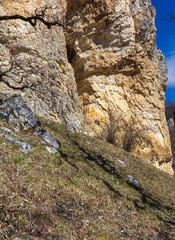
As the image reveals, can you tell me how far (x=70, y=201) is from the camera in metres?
3.83

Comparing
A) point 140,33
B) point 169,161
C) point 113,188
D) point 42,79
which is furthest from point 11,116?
point 169,161

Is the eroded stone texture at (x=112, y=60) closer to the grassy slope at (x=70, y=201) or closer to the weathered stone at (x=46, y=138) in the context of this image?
the weathered stone at (x=46, y=138)

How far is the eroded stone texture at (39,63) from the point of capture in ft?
35.3

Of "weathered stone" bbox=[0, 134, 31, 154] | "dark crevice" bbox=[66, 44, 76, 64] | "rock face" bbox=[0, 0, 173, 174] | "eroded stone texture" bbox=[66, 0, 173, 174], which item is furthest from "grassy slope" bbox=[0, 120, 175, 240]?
"dark crevice" bbox=[66, 44, 76, 64]

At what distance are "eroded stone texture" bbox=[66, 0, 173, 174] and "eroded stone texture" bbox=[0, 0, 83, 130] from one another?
2.16 m

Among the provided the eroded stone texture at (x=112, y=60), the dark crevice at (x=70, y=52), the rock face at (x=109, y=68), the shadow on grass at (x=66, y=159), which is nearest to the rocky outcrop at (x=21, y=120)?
the shadow on grass at (x=66, y=159)

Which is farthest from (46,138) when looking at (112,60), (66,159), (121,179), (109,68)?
(112,60)

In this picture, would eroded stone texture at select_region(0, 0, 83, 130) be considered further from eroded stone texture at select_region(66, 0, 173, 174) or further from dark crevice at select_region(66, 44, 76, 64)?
dark crevice at select_region(66, 44, 76, 64)

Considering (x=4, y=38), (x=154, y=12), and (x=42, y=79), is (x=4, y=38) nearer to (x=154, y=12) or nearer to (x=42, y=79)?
(x=42, y=79)

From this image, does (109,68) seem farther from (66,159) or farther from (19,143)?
(19,143)

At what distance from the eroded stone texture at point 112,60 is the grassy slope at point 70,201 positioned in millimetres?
8805

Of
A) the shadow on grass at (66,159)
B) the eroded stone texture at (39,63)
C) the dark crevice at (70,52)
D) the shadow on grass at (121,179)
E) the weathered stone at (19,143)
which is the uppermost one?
the dark crevice at (70,52)

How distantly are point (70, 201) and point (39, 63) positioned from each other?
9707mm

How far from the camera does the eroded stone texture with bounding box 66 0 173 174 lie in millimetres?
15672
